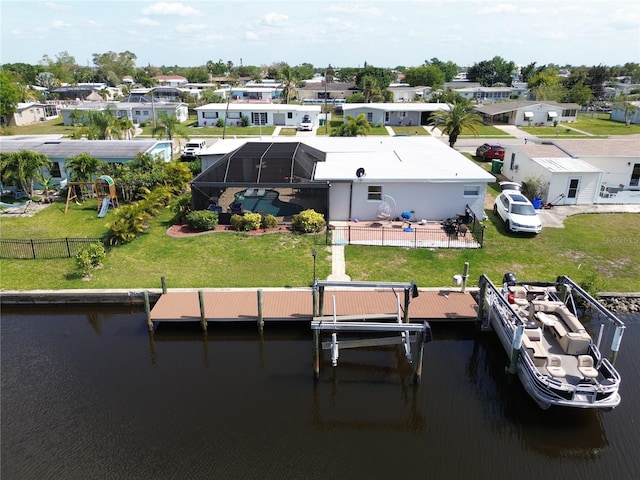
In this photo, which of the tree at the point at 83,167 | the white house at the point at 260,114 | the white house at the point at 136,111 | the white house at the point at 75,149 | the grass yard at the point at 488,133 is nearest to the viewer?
the tree at the point at 83,167

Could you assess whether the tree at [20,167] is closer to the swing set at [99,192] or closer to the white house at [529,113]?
the swing set at [99,192]

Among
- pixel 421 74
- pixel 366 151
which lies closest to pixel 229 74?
pixel 421 74

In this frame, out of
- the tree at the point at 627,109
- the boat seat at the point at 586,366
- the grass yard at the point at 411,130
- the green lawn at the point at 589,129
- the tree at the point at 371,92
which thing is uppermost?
the tree at the point at 371,92

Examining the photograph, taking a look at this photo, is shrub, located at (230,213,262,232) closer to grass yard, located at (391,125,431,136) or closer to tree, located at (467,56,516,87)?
grass yard, located at (391,125,431,136)

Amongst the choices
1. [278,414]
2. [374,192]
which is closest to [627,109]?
[374,192]

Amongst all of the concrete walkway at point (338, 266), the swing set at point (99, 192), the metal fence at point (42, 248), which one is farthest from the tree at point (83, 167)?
the concrete walkway at point (338, 266)

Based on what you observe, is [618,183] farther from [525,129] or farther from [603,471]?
[525,129]
